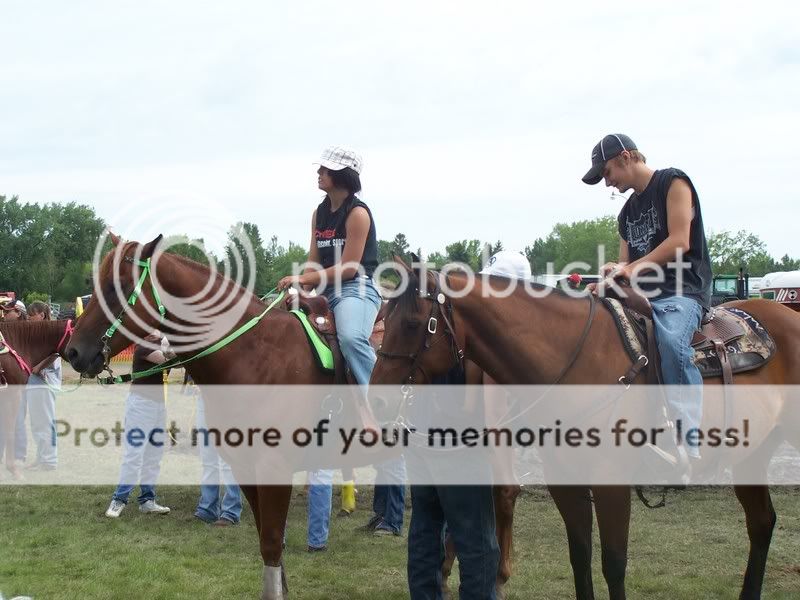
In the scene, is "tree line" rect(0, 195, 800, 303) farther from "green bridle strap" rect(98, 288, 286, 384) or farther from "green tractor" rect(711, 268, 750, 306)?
"green bridle strap" rect(98, 288, 286, 384)

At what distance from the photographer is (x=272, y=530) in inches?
214

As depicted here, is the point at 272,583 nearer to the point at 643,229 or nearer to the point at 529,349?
the point at 529,349

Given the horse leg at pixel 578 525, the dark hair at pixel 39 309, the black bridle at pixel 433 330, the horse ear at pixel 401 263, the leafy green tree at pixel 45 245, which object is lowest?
the horse leg at pixel 578 525

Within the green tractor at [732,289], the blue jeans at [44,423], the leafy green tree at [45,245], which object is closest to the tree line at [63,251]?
the leafy green tree at [45,245]

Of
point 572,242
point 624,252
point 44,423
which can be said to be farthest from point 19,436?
point 572,242

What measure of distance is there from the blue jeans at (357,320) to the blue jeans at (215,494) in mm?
3524

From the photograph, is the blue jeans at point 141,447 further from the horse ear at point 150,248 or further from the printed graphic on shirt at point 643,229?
the printed graphic on shirt at point 643,229

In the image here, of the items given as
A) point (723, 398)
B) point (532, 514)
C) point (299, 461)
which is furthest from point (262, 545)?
point (532, 514)

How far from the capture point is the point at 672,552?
7.34 metres

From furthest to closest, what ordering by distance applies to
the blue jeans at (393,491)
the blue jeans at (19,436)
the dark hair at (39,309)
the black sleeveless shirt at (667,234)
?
the dark hair at (39,309) → the blue jeans at (19,436) → the blue jeans at (393,491) → the black sleeveless shirt at (667,234)

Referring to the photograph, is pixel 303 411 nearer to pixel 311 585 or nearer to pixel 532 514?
→ pixel 311 585

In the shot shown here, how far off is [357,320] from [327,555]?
2761 millimetres

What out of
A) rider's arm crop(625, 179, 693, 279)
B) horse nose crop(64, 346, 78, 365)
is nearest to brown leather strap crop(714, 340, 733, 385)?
rider's arm crop(625, 179, 693, 279)

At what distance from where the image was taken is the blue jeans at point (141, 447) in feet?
30.7
